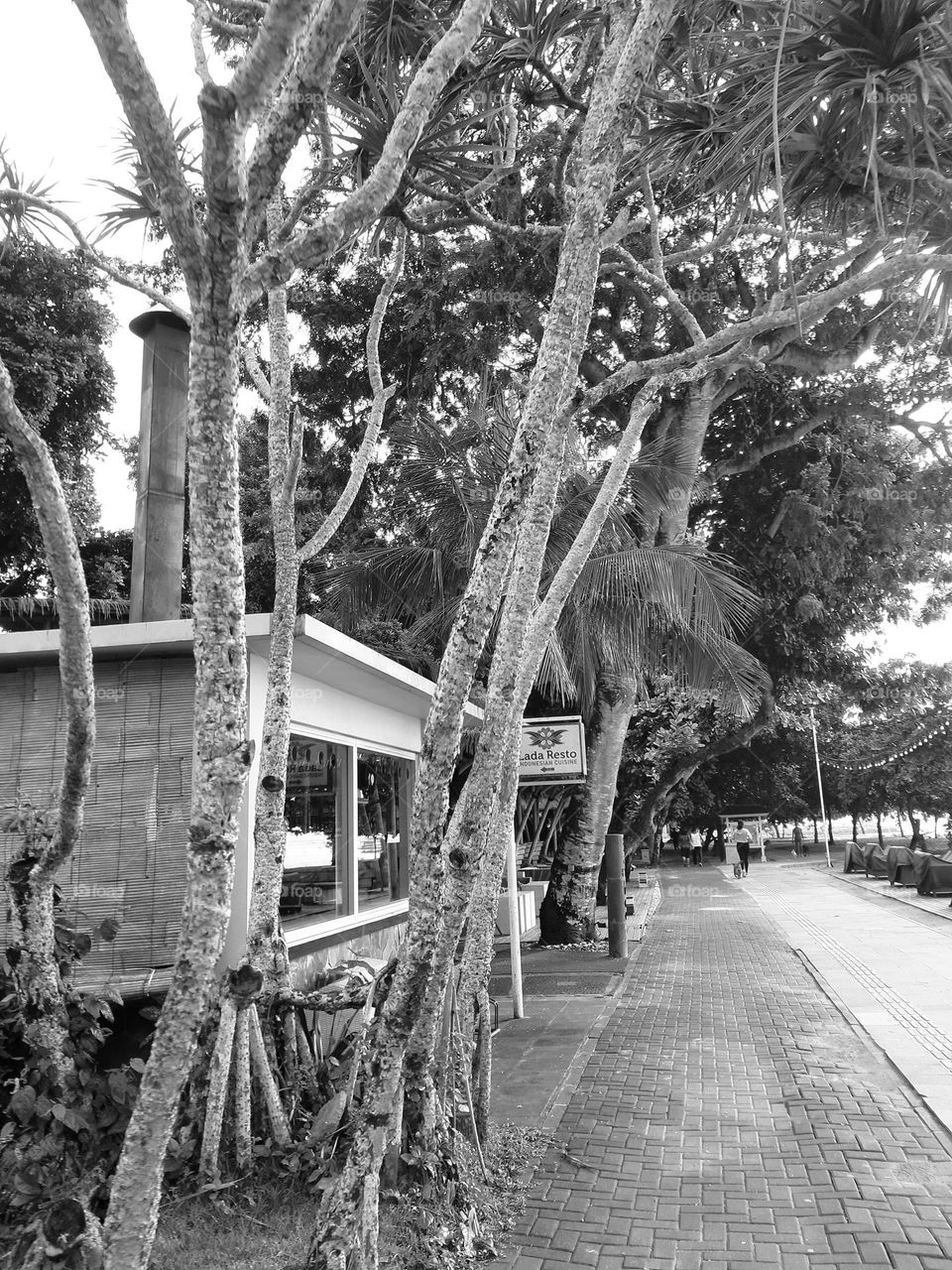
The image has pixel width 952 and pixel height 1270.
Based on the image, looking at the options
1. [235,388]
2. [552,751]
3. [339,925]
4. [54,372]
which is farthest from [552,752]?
[54,372]

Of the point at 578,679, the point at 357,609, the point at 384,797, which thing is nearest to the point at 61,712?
the point at 384,797

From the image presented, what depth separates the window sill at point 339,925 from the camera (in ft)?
21.9

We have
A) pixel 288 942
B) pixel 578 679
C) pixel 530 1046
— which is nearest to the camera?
pixel 288 942

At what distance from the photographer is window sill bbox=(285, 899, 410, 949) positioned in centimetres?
668

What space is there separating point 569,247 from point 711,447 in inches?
548

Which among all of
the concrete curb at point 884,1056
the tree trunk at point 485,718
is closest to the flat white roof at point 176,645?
the tree trunk at point 485,718

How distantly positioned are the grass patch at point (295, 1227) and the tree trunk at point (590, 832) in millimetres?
9319

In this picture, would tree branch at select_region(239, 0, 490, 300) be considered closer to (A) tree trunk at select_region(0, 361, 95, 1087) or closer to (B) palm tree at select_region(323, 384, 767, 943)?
(A) tree trunk at select_region(0, 361, 95, 1087)

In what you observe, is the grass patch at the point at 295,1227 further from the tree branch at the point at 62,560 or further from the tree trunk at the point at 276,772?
the tree branch at the point at 62,560

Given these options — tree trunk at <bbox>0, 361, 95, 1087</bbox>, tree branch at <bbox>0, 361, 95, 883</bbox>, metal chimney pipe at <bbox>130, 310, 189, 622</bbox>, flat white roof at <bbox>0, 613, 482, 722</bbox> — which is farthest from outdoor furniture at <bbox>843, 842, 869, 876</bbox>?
tree branch at <bbox>0, 361, 95, 883</bbox>

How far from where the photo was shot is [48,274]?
15250 mm

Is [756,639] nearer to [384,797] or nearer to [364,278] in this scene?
[364,278]

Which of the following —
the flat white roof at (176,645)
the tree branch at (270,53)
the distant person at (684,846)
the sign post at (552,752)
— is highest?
the tree branch at (270,53)

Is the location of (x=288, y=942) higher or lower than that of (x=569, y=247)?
lower
